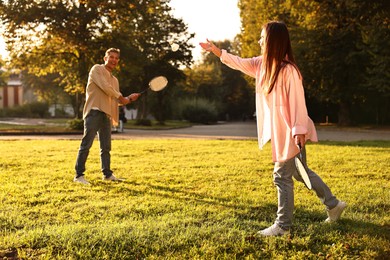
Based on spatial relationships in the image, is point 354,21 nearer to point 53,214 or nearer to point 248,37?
point 53,214

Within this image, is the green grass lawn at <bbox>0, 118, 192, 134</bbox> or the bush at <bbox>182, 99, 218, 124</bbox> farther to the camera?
the bush at <bbox>182, 99, 218, 124</bbox>

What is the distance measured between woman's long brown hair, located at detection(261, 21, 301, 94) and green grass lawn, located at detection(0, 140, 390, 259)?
1.48 m

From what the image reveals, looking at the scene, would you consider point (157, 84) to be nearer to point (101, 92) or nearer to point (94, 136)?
point (101, 92)

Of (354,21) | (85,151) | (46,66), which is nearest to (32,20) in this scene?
(46,66)

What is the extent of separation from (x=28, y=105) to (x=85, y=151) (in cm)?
5685

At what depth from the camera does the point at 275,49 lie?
13.0 feet

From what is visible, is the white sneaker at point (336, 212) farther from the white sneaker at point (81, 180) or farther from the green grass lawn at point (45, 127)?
the green grass lawn at point (45, 127)

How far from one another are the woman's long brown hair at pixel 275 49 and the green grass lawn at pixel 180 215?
1.48 m

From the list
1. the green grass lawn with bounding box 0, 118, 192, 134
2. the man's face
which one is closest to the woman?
the man's face

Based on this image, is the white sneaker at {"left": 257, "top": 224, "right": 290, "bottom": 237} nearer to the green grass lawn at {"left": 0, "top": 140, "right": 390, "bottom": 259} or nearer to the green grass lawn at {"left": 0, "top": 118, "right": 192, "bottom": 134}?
the green grass lawn at {"left": 0, "top": 140, "right": 390, "bottom": 259}

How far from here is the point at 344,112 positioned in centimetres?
3412

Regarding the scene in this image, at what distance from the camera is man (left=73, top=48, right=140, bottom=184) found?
696 centimetres

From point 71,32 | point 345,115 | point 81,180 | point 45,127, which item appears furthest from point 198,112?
point 81,180

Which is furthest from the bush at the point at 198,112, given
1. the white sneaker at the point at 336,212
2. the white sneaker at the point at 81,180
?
the white sneaker at the point at 336,212
